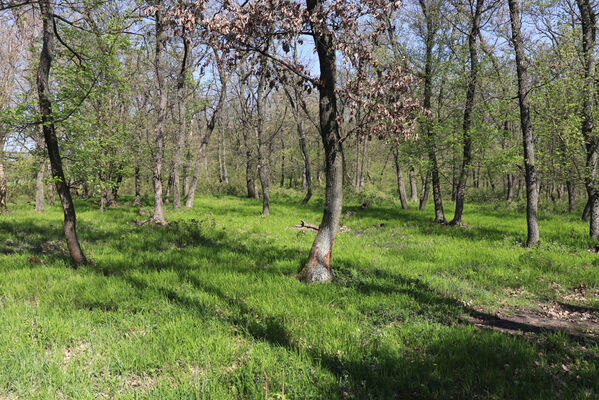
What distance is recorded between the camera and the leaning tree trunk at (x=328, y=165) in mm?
6113

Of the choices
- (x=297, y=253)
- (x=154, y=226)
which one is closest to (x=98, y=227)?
(x=154, y=226)

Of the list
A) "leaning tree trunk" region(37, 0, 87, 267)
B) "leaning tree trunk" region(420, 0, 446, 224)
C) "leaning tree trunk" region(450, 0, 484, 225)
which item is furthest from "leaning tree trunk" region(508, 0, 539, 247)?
"leaning tree trunk" region(37, 0, 87, 267)

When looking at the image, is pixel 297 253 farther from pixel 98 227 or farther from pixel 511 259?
pixel 98 227

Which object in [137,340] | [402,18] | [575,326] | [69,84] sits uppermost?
[402,18]

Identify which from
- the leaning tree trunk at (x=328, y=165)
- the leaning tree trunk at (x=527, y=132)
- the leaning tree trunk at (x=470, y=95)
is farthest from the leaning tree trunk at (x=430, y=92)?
the leaning tree trunk at (x=328, y=165)

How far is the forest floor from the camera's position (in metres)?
3.07

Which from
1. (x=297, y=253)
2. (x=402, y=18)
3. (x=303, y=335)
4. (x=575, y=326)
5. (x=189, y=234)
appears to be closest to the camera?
(x=303, y=335)

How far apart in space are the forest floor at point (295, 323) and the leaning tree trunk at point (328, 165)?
1.80ft

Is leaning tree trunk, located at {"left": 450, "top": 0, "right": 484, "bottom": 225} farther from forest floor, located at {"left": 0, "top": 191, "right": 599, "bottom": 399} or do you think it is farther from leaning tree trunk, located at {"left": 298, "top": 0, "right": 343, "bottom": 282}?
leaning tree trunk, located at {"left": 298, "top": 0, "right": 343, "bottom": 282}

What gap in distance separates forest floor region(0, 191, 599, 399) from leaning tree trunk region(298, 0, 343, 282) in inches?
21.6

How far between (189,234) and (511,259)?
10.4 meters

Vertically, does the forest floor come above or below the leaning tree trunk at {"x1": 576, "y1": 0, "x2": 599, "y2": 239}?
below

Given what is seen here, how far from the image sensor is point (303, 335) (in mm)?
4039

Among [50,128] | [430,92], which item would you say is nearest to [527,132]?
[430,92]
